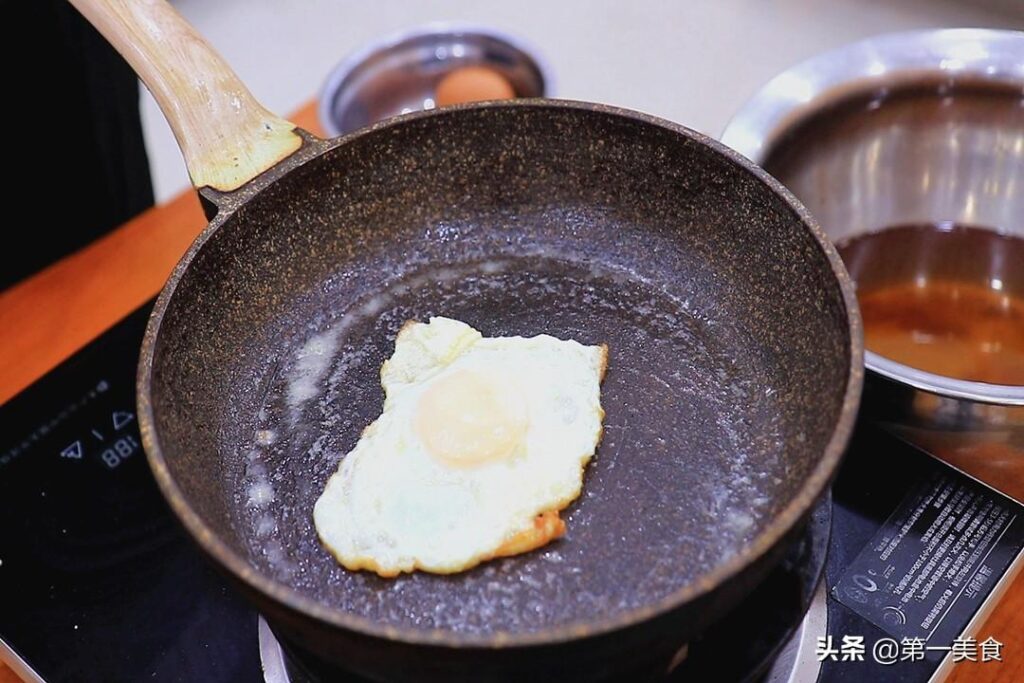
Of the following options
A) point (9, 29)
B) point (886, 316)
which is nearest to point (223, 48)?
point (9, 29)

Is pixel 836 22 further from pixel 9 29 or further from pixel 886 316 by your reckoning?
pixel 9 29

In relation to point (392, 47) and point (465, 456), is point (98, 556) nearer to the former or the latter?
point (465, 456)

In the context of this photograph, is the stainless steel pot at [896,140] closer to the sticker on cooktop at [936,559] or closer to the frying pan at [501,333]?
the frying pan at [501,333]

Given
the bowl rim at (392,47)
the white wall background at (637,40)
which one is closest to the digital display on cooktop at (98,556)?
the bowl rim at (392,47)

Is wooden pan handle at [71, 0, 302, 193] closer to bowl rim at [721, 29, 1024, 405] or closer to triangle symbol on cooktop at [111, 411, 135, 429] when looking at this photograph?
triangle symbol on cooktop at [111, 411, 135, 429]

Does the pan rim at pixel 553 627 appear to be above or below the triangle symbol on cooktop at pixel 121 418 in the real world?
above
